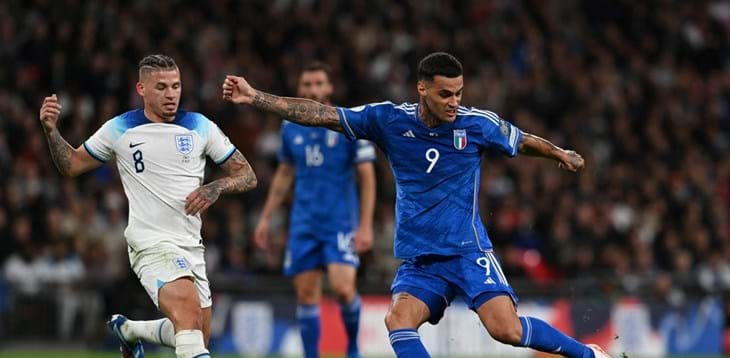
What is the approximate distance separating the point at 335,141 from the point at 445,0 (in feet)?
41.9

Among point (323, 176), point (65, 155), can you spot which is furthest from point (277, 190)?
point (65, 155)

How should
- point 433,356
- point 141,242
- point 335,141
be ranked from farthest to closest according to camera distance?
1. point 433,356
2. point 335,141
3. point 141,242

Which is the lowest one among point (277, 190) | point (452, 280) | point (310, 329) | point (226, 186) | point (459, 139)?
point (310, 329)

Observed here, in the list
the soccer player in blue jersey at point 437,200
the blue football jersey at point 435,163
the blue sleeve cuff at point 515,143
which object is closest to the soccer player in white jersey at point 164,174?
the soccer player in blue jersey at point 437,200

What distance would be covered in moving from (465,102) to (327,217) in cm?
998

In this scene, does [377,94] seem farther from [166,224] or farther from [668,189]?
[166,224]

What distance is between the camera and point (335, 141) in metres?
11.6

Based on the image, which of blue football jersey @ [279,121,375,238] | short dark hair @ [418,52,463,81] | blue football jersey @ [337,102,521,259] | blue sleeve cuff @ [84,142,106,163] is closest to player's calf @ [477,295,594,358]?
blue football jersey @ [337,102,521,259]

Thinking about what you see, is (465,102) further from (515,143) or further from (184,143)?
(184,143)

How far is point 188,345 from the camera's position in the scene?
836 cm

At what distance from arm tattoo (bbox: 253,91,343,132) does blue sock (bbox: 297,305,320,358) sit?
3.08 meters

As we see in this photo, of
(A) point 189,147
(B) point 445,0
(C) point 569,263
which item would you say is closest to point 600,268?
(C) point 569,263

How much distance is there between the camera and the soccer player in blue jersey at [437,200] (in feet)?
27.8

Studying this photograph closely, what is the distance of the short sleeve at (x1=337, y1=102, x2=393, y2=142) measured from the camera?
340 inches
